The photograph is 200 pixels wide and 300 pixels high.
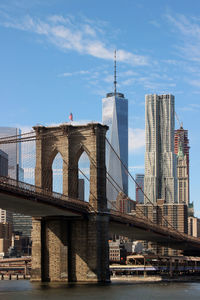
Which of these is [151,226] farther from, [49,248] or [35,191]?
[35,191]

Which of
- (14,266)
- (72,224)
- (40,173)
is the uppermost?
(40,173)

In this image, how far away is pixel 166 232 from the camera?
107250mm

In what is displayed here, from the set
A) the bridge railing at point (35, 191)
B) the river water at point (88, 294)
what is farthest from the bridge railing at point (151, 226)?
the river water at point (88, 294)

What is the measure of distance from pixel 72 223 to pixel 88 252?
12.3 feet

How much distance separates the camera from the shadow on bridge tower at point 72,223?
74375mm

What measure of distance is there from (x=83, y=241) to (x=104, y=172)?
802 cm

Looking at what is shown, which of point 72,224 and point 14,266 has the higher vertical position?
point 72,224

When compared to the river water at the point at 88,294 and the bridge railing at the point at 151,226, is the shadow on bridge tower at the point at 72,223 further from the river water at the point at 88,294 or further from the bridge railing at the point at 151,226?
the bridge railing at the point at 151,226

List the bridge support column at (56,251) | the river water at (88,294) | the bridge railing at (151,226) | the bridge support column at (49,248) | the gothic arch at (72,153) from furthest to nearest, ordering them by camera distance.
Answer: the bridge railing at (151,226) < the gothic arch at (72,153) < the bridge support column at (49,248) < the bridge support column at (56,251) < the river water at (88,294)

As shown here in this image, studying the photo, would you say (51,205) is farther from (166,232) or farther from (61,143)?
(166,232)

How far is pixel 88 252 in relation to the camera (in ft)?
Result: 244

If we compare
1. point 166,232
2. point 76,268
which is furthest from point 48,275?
point 166,232

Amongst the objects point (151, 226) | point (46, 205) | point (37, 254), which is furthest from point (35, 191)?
point (151, 226)

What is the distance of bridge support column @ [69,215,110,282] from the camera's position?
7381 centimetres
